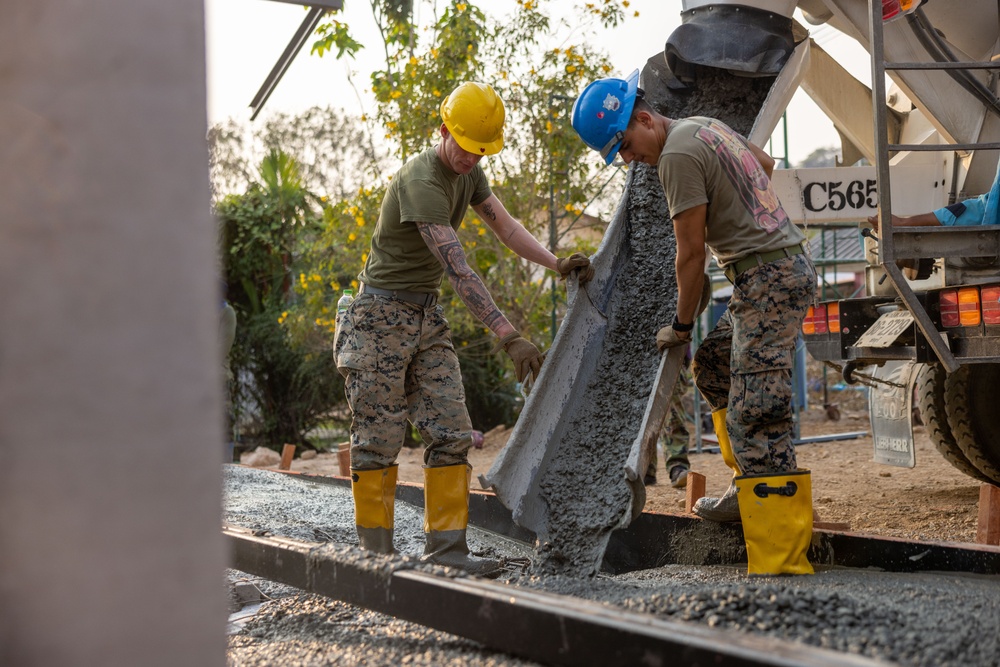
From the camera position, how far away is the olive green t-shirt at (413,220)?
4.14 meters

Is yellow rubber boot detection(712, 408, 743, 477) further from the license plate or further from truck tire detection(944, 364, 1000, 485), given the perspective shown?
truck tire detection(944, 364, 1000, 485)

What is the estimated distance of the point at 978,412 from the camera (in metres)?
5.57

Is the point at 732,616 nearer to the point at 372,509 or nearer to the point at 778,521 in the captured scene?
the point at 778,521

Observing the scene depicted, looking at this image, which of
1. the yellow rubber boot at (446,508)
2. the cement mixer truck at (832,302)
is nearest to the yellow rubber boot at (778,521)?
the cement mixer truck at (832,302)

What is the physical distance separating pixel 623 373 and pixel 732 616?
207 centimetres

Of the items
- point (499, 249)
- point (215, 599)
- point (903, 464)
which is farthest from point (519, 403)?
point (215, 599)

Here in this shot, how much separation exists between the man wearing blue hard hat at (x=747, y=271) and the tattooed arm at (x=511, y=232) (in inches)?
36.5

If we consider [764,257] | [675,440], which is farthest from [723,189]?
[675,440]

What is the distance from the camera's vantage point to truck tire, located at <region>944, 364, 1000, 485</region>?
5562 millimetres

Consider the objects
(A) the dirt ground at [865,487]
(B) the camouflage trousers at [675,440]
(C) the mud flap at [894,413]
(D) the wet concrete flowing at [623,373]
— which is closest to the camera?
(D) the wet concrete flowing at [623,373]

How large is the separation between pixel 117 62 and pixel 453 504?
10.0 feet

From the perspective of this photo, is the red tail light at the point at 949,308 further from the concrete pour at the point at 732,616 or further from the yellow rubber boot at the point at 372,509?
the yellow rubber boot at the point at 372,509

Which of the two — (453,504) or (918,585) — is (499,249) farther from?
(918,585)

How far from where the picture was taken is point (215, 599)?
1.55m
